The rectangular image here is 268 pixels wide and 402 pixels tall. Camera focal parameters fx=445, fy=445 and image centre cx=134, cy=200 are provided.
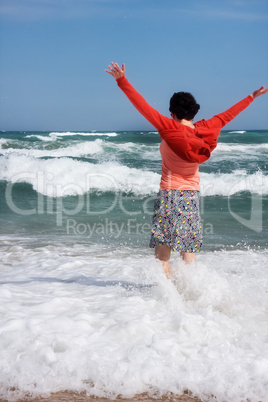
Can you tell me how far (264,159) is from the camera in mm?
23172

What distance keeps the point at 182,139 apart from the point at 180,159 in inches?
9.5

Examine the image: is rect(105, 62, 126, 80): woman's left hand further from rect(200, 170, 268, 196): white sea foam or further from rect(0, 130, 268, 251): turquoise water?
rect(200, 170, 268, 196): white sea foam

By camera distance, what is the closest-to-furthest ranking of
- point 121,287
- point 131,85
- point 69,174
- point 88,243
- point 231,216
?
point 131,85 < point 121,287 < point 88,243 < point 231,216 < point 69,174

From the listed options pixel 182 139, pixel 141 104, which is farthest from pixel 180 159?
pixel 141 104

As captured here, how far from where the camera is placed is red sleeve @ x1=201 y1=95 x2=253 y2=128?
11.1 feet

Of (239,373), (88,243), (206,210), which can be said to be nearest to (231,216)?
(206,210)

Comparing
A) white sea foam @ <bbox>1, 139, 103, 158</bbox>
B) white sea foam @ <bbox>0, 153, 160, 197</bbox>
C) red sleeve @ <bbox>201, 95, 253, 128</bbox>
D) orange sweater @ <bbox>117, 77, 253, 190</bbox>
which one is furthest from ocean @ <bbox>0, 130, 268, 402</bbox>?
white sea foam @ <bbox>1, 139, 103, 158</bbox>

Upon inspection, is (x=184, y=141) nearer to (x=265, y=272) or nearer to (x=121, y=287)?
(x=121, y=287)

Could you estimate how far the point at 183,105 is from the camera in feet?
11.1

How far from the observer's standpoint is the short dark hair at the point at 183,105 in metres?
3.38

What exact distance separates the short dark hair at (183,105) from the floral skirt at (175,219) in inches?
23.7

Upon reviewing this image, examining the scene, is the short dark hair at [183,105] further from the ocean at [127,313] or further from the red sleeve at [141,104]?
the ocean at [127,313]

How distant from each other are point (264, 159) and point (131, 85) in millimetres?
21166

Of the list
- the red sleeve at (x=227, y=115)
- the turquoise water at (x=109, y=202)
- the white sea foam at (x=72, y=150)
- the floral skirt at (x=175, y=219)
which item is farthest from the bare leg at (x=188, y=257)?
the white sea foam at (x=72, y=150)
